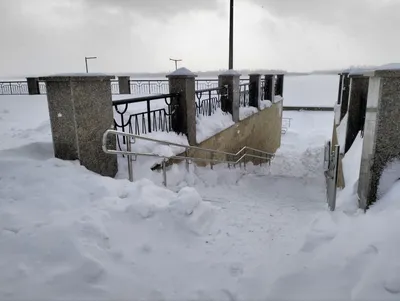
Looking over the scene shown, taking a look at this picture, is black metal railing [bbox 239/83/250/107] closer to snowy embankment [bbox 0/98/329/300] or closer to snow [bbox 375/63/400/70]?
snowy embankment [bbox 0/98/329/300]

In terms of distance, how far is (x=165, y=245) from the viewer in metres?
2.60

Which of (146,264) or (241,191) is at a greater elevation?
(146,264)

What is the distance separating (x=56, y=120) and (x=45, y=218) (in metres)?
1.61

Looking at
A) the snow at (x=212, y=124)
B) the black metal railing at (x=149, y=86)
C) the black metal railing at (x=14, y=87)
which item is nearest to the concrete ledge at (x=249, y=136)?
the snow at (x=212, y=124)

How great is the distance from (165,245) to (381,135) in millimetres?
2316

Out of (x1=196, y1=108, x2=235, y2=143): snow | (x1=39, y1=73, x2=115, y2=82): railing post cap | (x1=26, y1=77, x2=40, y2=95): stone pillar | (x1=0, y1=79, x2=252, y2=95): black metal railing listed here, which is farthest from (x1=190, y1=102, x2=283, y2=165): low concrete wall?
(x1=26, y1=77, x2=40, y2=95): stone pillar

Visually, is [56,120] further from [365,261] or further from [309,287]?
[365,261]

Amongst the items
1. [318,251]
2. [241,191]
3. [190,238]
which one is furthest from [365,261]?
[241,191]

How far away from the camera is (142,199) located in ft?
10.3

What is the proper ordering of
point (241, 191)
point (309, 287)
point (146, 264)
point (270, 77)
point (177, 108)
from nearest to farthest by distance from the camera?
point (309, 287)
point (146, 264)
point (241, 191)
point (177, 108)
point (270, 77)

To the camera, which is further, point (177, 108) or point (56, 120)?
point (177, 108)

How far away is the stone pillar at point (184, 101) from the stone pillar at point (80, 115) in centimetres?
209

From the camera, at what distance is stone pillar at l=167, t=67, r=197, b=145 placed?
595 centimetres

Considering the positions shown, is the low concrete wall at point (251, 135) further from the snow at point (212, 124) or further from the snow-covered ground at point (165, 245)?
the snow-covered ground at point (165, 245)
